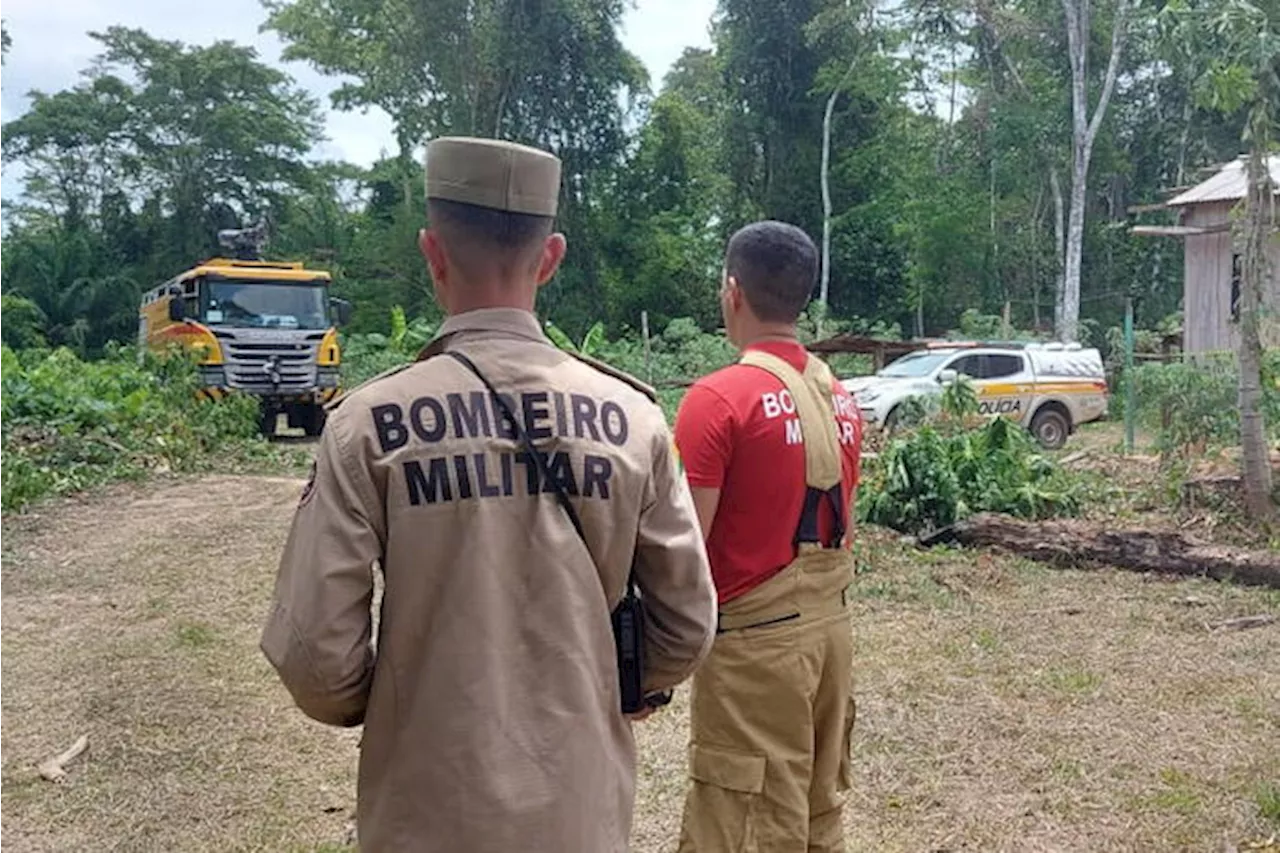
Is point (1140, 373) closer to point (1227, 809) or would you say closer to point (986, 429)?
point (986, 429)

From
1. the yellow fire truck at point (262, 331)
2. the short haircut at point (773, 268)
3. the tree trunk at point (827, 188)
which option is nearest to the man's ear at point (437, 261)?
the short haircut at point (773, 268)

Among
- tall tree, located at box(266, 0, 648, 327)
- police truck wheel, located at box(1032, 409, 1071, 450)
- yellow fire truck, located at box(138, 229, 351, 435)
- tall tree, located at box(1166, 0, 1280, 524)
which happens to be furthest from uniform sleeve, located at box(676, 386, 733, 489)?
tall tree, located at box(266, 0, 648, 327)

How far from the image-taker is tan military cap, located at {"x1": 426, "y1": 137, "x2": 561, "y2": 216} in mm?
1714

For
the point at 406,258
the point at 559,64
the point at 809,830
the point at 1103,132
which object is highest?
the point at 559,64

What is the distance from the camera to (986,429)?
394 inches

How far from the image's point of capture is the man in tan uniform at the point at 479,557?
5.26 ft

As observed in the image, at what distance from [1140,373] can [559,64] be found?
67.8 feet

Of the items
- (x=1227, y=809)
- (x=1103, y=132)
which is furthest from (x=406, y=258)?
(x=1227, y=809)

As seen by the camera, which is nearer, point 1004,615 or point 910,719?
point 910,719

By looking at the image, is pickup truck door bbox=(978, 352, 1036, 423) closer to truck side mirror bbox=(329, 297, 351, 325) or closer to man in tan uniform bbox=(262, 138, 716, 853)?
truck side mirror bbox=(329, 297, 351, 325)

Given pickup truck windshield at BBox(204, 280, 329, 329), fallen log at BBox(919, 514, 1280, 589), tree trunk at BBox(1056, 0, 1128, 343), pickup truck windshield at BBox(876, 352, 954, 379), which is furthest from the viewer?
tree trunk at BBox(1056, 0, 1128, 343)

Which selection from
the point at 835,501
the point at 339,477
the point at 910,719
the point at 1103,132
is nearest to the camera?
the point at 339,477

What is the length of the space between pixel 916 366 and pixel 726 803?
13.9m

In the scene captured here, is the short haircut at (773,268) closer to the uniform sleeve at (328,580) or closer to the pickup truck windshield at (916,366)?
the uniform sleeve at (328,580)
